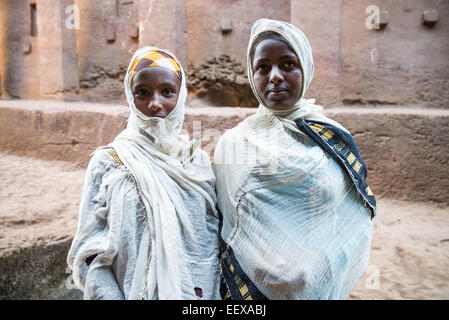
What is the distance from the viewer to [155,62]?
Result: 4.52 feet

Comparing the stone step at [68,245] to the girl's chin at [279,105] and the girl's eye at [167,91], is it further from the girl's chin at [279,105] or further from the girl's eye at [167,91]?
the girl's chin at [279,105]

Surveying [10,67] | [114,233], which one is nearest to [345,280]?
[114,233]

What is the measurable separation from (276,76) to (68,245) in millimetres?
2182

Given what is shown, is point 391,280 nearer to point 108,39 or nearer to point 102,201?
point 102,201

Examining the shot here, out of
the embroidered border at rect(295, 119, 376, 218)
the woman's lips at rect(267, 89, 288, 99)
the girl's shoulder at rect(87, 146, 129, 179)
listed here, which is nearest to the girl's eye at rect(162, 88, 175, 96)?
the girl's shoulder at rect(87, 146, 129, 179)

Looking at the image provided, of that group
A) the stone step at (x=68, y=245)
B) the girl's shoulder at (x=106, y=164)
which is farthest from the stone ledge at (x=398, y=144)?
the girl's shoulder at (x=106, y=164)

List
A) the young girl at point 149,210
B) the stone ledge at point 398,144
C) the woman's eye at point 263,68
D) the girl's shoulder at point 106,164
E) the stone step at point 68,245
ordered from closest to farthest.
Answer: the young girl at point 149,210 < the girl's shoulder at point 106,164 < the woman's eye at point 263,68 < the stone step at point 68,245 < the stone ledge at point 398,144

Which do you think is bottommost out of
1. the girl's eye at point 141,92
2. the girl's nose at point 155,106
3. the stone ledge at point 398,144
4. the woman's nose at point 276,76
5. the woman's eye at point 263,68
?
the stone ledge at point 398,144

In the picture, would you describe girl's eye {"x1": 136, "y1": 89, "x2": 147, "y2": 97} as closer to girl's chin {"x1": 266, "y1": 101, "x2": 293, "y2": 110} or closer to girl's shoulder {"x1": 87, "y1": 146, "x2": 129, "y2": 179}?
girl's shoulder {"x1": 87, "y1": 146, "x2": 129, "y2": 179}

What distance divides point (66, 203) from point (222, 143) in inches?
89.8

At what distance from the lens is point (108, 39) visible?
5.83 metres

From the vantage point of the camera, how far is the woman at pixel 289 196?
125 centimetres

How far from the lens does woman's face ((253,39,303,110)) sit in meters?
1.38

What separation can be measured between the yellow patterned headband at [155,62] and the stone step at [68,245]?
1.36m
